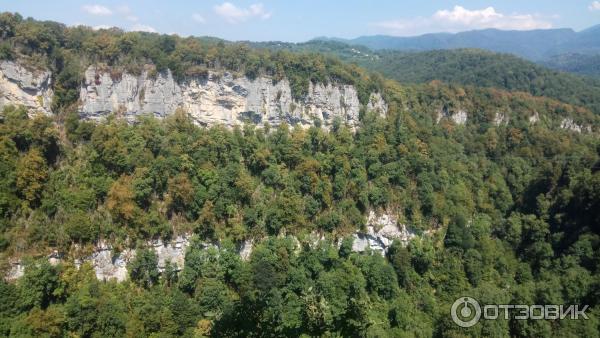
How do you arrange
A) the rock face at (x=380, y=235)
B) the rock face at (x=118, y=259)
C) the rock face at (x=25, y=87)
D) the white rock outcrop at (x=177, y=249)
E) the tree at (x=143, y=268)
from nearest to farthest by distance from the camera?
1. the white rock outcrop at (x=177, y=249)
2. the rock face at (x=118, y=259)
3. the tree at (x=143, y=268)
4. the rock face at (x=25, y=87)
5. the rock face at (x=380, y=235)

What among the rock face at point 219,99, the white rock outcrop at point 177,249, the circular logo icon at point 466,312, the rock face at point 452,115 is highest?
the rock face at point 219,99

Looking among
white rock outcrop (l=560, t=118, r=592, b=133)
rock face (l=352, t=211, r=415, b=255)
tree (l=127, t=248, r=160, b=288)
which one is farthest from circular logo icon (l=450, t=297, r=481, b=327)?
white rock outcrop (l=560, t=118, r=592, b=133)

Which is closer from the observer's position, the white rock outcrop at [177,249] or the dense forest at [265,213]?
the dense forest at [265,213]

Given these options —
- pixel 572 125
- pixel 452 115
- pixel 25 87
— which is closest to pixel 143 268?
pixel 25 87

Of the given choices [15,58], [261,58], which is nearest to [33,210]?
[15,58]

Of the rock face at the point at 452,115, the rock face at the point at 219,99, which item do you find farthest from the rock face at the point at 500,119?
the rock face at the point at 219,99

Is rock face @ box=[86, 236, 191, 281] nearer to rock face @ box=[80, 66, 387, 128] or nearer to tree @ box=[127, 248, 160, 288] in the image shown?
tree @ box=[127, 248, 160, 288]

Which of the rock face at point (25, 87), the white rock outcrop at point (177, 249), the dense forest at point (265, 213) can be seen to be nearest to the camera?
the dense forest at point (265, 213)

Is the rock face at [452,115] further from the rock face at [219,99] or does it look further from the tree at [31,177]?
the tree at [31,177]
